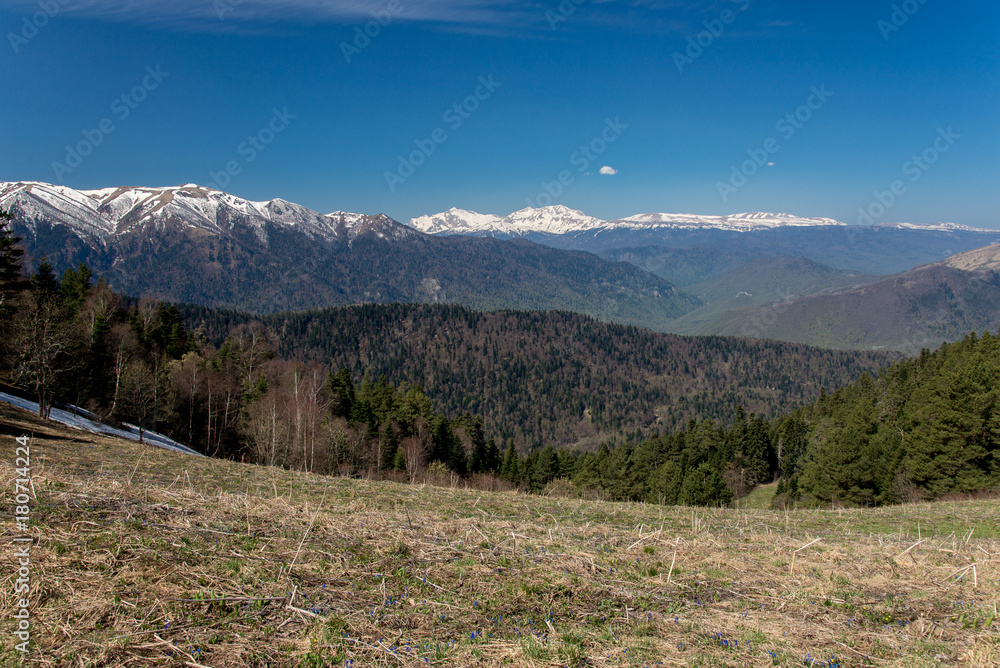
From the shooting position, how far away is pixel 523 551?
9625mm

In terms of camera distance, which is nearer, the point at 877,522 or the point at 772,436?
the point at 877,522

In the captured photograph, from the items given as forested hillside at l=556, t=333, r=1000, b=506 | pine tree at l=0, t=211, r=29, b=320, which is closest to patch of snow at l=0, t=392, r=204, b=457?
pine tree at l=0, t=211, r=29, b=320

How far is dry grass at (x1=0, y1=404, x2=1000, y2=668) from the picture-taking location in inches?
230

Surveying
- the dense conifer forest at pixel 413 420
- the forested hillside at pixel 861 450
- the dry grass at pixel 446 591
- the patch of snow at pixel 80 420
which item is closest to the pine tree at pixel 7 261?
the dense conifer forest at pixel 413 420

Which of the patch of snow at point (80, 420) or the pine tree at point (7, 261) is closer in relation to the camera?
the pine tree at point (7, 261)

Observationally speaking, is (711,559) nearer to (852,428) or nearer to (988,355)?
(852,428)

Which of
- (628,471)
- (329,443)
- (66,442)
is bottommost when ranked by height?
(628,471)

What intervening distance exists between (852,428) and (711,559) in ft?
152

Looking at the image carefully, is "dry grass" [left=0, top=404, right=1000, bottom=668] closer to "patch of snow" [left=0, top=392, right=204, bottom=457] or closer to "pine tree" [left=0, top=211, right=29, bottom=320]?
"patch of snow" [left=0, top=392, right=204, bottom=457]

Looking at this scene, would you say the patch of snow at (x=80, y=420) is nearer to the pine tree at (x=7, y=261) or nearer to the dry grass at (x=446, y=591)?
the pine tree at (x=7, y=261)

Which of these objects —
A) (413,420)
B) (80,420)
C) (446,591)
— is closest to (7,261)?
(80,420)

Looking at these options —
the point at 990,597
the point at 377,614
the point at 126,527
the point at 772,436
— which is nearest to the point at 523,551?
the point at 377,614

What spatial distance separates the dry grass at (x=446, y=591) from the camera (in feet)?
19.1

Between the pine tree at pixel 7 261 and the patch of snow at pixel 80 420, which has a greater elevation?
the pine tree at pixel 7 261
